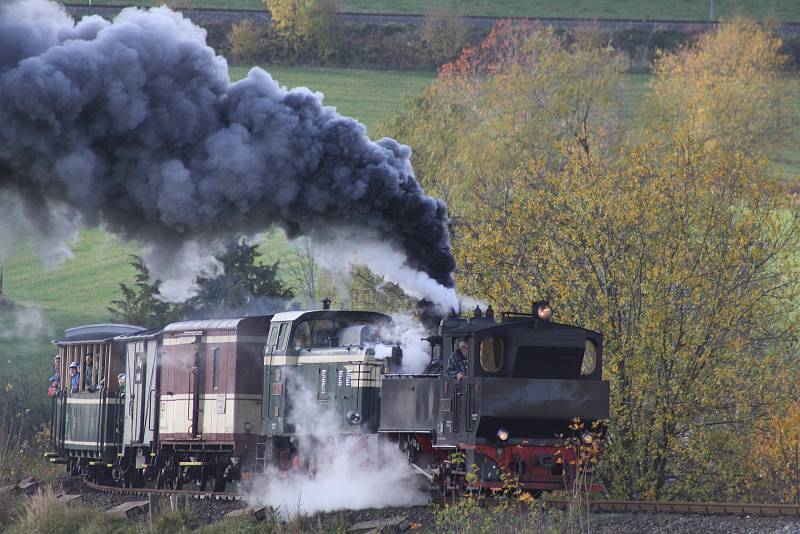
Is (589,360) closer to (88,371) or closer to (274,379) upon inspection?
(274,379)

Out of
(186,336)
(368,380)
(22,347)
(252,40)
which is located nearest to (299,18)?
(252,40)

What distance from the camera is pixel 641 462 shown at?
24.4 metres

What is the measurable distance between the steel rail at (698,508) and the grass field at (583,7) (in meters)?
68.2

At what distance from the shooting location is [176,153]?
20.9 m

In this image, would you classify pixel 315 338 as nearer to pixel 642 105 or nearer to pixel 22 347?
pixel 22 347

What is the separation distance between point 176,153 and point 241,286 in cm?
1550

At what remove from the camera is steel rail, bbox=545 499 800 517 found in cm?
1680

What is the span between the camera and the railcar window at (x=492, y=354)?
59.2ft

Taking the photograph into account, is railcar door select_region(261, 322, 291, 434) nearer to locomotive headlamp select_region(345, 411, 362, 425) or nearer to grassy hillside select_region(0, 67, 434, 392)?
locomotive headlamp select_region(345, 411, 362, 425)

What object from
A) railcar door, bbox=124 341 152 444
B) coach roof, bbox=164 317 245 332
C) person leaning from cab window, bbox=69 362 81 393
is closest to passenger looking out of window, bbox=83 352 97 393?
person leaning from cab window, bbox=69 362 81 393

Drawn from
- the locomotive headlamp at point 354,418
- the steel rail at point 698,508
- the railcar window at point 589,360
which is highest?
the railcar window at point 589,360

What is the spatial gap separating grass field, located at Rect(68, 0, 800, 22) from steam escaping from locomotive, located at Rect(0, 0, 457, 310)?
63.2 m

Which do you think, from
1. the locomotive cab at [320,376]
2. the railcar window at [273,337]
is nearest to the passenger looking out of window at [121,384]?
the locomotive cab at [320,376]

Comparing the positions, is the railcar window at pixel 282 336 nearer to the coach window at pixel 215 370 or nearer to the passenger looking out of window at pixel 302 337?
the passenger looking out of window at pixel 302 337
